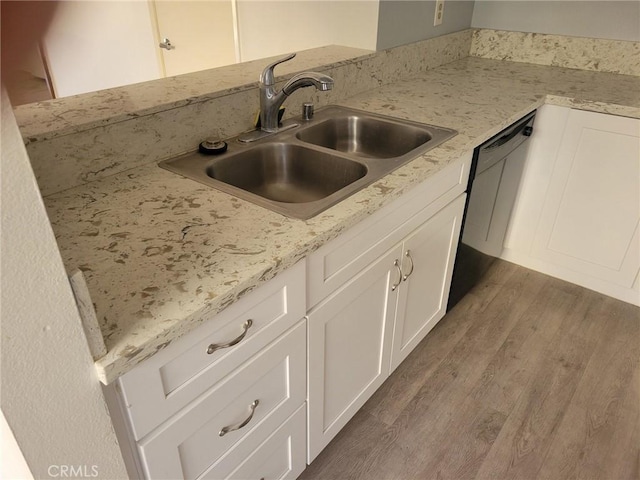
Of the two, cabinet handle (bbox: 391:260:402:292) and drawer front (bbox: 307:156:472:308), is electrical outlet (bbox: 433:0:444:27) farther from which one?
cabinet handle (bbox: 391:260:402:292)

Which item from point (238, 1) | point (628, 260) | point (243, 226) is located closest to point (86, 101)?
point (243, 226)

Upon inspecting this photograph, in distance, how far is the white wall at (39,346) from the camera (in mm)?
537

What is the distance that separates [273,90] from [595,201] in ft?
4.99

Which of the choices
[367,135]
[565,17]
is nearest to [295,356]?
[367,135]

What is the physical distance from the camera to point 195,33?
2.98 metres

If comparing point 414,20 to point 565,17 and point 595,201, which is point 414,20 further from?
point 595,201

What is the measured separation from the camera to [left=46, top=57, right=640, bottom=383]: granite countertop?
0.76 metres

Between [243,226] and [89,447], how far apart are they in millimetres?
481

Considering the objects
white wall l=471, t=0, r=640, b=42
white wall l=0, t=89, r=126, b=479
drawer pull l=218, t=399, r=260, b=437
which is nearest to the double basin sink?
drawer pull l=218, t=399, r=260, b=437

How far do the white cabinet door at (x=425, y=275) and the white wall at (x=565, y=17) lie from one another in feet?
4.10

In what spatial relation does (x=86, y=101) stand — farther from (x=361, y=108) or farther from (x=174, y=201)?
(x=361, y=108)

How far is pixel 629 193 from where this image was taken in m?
2.01

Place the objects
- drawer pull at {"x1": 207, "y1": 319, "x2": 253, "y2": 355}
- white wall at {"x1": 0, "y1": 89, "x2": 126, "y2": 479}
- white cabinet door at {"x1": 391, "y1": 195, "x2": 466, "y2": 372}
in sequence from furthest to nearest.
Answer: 1. white cabinet door at {"x1": 391, "y1": 195, "x2": 466, "y2": 372}
2. drawer pull at {"x1": 207, "y1": 319, "x2": 253, "y2": 355}
3. white wall at {"x1": 0, "y1": 89, "x2": 126, "y2": 479}

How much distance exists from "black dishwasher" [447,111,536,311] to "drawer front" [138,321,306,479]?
0.95 meters
